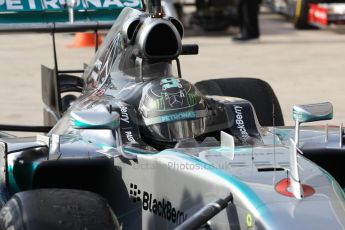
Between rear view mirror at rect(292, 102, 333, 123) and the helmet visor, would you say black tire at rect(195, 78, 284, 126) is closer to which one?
the helmet visor

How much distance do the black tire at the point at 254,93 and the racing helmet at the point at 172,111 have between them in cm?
151

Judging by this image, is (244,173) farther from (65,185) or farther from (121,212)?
(65,185)

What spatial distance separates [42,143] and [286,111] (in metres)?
5.01

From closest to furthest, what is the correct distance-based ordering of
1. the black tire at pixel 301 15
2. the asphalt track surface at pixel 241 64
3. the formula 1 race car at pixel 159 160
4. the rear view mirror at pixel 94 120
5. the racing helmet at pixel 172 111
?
the formula 1 race car at pixel 159 160
the rear view mirror at pixel 94 120
the racing helmet at pixel 172 111
the asphalt track surface at pixel 241 64
the black tire at pixel 301 15

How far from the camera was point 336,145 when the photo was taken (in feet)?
15.1

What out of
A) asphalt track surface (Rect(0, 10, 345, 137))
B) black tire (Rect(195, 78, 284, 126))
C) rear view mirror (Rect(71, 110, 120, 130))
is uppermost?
rear view mirror (Rect(71, 110, 120, 130))

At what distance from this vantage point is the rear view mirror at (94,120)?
3.90 metres

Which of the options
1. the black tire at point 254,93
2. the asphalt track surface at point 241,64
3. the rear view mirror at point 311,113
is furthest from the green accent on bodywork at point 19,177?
the asphalt track surface at point 241,64

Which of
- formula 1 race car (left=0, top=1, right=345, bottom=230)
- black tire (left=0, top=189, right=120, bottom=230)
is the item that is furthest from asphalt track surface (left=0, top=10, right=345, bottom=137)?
black tire (left=0, top=189, right=120, bottom=230)

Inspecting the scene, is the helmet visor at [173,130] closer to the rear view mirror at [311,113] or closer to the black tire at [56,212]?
the rear view mirror at [311,113]

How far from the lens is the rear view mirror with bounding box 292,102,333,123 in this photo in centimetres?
415

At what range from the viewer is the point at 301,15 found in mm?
16141

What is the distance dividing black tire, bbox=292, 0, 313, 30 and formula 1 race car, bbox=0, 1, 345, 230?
1067 centimetres

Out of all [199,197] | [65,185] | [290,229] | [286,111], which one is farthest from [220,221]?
[286,111]
